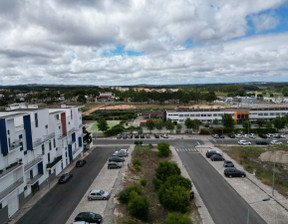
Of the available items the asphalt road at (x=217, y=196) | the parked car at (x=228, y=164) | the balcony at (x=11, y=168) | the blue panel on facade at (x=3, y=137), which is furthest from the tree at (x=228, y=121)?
the blue panel on facade at (x=3, y=137)

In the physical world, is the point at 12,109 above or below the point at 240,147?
above

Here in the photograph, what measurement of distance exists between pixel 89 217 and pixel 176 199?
7.70m

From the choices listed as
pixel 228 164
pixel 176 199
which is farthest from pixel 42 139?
pixel 228 164

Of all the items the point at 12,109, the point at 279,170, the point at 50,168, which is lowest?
the point at 279,170

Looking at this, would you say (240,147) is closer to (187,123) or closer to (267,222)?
(187,123)

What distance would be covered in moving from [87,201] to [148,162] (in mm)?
13505

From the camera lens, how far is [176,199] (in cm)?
1831

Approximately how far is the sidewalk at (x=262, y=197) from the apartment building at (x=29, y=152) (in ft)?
73.5

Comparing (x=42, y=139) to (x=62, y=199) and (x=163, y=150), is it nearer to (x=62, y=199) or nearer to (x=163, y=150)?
(x=62, y=199)

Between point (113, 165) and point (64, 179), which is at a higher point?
point (113, 165)

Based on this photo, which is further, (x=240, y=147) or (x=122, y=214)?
(x=240, y=147)

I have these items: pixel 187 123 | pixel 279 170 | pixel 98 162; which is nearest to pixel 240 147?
pixel 279 170

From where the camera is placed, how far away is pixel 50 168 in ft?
81.9

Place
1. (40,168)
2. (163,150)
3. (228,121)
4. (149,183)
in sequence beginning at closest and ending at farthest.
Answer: (40,168), (149,183), (163,150), (228,121)
